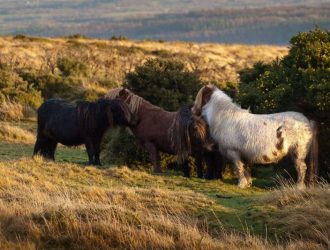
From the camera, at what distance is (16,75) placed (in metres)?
35.0

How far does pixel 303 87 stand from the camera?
16.1 metres

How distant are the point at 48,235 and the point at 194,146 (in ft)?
18.3

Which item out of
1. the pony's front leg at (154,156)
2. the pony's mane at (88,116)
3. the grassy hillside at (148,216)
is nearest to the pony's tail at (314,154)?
the grassy hillside at (148,216)

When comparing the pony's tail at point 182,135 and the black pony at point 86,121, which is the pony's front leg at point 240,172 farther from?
the black pony at point 86,121

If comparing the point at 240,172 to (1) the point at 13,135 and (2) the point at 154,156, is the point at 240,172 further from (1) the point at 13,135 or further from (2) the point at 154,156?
(1) the point at 13,135

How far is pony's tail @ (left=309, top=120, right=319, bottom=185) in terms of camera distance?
15016 mm

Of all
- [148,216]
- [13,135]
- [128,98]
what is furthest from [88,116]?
[13,135]

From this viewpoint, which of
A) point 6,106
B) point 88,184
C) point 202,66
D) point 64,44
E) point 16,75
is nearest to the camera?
point 88,184

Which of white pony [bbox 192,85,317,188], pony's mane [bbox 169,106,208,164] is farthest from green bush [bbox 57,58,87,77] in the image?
white pony [bbox 192,85,317,188]

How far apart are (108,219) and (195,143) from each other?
16.7 ft

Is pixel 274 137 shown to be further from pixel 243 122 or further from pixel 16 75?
pixel 16 75

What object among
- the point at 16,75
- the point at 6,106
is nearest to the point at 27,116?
the point at 6,106

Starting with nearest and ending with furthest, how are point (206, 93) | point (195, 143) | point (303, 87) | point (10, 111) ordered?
point (195, 143) → point (206, 93) → point (303, 87) → point (10, 111)

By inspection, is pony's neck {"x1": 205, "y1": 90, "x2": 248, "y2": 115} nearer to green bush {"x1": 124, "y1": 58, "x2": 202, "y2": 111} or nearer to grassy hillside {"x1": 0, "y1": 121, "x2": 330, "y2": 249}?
grassy hillside {"x1": 0, "y1": 121, "x2": 330, "y2": 249}
